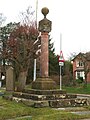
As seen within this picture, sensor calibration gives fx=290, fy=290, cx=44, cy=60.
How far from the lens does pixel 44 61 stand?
53.6 feet

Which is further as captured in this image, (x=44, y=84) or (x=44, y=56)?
(x=44, y=56)

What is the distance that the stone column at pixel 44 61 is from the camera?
15694mm

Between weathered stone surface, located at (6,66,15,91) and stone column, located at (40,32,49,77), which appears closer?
stone column, located at (40,32,49,77)

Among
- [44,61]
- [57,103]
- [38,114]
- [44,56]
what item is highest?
[44,56]

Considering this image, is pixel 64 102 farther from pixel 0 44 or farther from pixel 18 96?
pixel 0 44

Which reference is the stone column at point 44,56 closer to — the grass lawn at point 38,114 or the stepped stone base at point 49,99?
the stepped stone base at point 49,99

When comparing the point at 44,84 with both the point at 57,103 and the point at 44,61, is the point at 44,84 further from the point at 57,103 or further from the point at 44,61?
the point at 57,103

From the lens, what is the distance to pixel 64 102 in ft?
48.0

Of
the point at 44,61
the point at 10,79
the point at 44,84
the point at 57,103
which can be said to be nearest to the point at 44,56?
the point at 44,61

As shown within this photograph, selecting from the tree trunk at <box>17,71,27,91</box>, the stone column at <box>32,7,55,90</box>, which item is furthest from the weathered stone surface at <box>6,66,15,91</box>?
the stone column at <box>32,7,55,90</box>

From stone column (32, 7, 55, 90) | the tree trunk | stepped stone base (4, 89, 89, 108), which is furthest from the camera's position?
the tree trunk

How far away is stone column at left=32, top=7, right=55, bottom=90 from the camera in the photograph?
51.5ft

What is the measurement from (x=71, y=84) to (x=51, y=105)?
34.2 m

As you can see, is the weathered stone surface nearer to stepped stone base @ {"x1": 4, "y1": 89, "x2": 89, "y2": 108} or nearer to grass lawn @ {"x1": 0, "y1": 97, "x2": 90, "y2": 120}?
stepped stone base @ {"x1": 4, "y1": 89, "x2": 89, "y2": 108}
